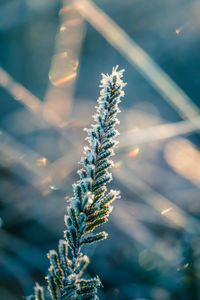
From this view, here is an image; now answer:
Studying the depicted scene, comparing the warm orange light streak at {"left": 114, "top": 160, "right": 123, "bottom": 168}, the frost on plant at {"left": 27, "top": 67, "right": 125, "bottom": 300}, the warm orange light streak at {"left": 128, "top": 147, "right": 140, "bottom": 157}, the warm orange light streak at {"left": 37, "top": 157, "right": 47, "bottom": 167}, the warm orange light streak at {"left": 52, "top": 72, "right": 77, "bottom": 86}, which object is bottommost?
the frost on plant at {"left": 27, "top": 67, "right": 125, "bottom": 300}

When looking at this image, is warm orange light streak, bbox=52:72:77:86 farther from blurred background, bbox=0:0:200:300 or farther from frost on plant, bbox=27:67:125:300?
frost on plant, bbox=27:67:125:300

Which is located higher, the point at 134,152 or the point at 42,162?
the point at 42,162

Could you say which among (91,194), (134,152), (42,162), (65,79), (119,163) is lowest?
(91,194)

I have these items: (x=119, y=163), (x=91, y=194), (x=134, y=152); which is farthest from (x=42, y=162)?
(x=91, y=194)

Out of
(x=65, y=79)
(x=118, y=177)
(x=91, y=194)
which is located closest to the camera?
(x=91, y=194)

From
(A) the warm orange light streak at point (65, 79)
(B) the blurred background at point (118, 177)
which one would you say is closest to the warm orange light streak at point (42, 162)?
(B) the blurred background at point (118, 177)

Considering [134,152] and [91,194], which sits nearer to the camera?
[91,194]

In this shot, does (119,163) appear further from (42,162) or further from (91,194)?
(91,194)

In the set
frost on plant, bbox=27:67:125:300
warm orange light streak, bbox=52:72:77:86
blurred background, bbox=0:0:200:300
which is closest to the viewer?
frost on plant, bbox=27:67:125:300

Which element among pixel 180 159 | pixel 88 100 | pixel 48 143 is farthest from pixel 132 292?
pixel 88 100

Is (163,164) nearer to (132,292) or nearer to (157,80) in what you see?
(157,80)

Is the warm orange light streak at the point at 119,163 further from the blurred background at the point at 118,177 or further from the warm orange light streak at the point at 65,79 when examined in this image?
the warm orange light streak at the point at 65,79

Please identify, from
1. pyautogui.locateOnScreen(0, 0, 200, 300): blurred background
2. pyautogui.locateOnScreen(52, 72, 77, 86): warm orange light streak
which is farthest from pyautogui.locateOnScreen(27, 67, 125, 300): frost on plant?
pyautogui.locateOnScreen(52, 72, 77, 86): warm orange light streak
